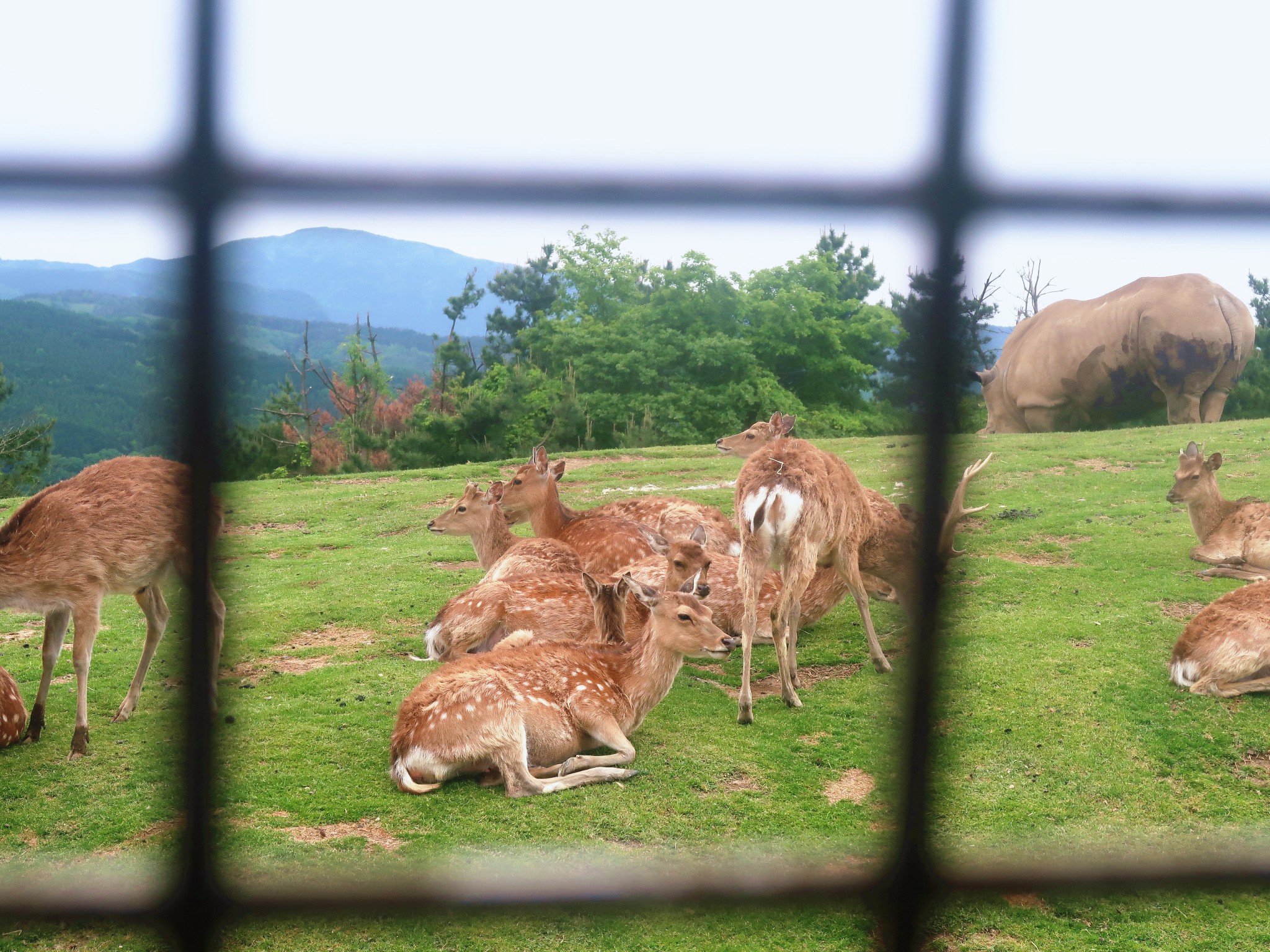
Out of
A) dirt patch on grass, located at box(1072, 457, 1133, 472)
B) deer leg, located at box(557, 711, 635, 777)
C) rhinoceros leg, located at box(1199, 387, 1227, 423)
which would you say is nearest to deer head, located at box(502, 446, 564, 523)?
deer leg, located at box(557, 711, 635, 777)

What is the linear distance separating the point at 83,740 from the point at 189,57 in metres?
3.44

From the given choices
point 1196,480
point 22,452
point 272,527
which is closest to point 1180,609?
point 1196,480

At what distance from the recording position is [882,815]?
3576 millimetres

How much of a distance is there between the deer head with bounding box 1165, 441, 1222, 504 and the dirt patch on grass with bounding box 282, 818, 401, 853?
631 cm

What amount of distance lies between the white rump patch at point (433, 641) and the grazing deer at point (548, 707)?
40.1 inches

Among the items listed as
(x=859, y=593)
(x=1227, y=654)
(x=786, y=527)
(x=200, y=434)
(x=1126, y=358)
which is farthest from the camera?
(x=1126, y=358)

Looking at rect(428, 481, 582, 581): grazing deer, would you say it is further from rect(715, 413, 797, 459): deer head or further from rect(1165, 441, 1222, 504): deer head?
A: rect(1165, 441, 1222, 504): deer head

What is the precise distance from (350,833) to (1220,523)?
6572 millimetres

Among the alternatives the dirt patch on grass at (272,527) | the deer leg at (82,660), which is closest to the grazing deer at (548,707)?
the deer leg at (82,660)

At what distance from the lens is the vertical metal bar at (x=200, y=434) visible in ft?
5.02

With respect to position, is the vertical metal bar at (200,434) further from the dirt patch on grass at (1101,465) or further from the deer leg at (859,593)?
the dirt patch on grass at (1101,465)

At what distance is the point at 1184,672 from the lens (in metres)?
4.79

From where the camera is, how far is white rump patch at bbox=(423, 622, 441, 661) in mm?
5402

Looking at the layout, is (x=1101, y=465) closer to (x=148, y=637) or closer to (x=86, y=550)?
(x=148, y=637)
